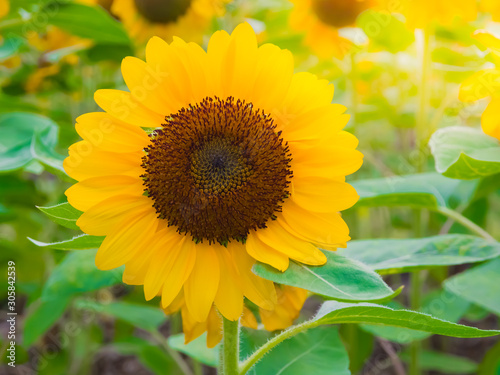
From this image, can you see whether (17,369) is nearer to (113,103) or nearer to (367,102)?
(113,103)

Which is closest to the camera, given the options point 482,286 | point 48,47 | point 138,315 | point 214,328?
point 214,328

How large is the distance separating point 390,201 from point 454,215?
0.12 m

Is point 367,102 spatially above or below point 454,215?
below

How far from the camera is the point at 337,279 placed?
1.82ft

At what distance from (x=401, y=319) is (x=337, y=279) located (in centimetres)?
7

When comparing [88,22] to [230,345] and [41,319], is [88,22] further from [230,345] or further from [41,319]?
[230,345]

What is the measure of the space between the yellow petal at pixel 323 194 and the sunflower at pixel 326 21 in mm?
1090

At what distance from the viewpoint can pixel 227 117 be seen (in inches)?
25.0

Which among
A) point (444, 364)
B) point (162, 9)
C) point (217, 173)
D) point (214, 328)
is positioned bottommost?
point (444, 364)

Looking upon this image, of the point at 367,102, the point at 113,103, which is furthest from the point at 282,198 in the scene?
the point at 367,102

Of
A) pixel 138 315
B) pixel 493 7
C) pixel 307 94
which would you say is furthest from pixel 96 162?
pixel 493 7

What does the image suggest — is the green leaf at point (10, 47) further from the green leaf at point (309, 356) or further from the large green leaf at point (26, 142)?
the green leaf at point (309, 356)

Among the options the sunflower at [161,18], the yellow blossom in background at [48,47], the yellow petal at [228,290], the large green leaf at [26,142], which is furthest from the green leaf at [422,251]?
the yellow blossom in background at [48,47]

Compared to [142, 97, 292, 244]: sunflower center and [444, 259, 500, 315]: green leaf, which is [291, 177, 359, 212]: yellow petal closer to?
[142, 97, 292, 244]: sunflower center
